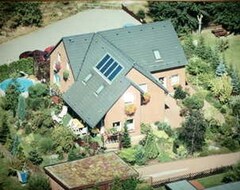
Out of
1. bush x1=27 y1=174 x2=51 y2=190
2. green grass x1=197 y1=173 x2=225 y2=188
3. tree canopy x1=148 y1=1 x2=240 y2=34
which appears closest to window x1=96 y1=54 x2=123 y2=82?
tree canopy x1=148 y1=1 x2=240 y2=34

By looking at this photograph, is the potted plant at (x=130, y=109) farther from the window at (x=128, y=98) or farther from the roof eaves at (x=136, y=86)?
the roof eaves at (x=136, y=86)

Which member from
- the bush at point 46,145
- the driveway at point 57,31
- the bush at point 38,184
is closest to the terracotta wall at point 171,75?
the driveway at point 57,31

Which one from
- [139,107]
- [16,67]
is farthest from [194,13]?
[16,67]

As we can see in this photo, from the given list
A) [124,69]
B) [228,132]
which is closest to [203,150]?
[228,132]

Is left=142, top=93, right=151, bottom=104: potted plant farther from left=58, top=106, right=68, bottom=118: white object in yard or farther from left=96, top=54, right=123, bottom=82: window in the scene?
left=58, top=106, right=68, bottom=118: white object in yard

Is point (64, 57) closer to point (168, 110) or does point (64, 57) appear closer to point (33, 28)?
point (33, 28)

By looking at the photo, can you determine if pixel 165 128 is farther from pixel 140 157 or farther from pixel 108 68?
pixel 108 68
